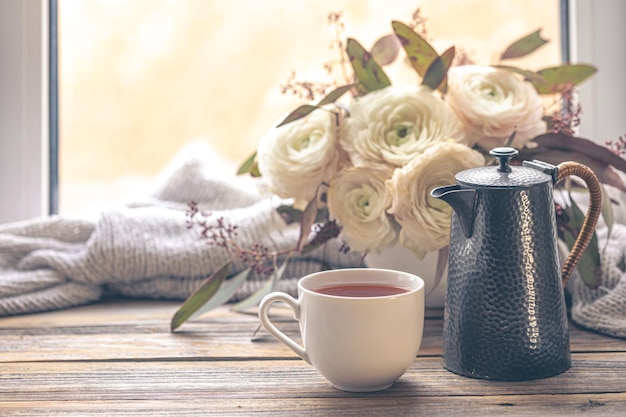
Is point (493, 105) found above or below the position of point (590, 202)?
above

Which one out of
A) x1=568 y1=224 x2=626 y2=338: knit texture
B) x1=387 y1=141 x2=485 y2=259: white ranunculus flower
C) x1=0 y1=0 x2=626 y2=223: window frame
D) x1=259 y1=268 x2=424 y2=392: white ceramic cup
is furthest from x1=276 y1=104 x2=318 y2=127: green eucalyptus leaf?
x1=0 y1=0 x2=626 y2=223: window frame

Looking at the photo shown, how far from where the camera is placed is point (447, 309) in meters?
0.72

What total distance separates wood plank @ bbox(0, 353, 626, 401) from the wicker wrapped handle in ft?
0.32

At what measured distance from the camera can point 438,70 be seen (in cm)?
85

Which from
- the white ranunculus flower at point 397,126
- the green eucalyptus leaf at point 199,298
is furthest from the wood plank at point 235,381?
the white ranunculus flower at point 397,126

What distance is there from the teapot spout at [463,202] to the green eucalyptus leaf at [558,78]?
30 centimetres

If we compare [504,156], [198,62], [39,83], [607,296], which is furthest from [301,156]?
[39,83]

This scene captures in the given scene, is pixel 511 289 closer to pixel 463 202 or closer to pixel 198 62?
pixel 463 202

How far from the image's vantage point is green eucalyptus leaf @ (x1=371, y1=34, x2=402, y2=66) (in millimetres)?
936

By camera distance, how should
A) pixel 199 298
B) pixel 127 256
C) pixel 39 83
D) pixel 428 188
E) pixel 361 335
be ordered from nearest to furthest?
pixel 361 335
pixel 428 188
pixel 199 298
pixel 127 256
pixel 39 83

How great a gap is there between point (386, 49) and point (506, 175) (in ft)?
1.05

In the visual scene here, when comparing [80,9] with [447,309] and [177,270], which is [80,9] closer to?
[177,270]

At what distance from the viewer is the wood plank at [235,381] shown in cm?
67

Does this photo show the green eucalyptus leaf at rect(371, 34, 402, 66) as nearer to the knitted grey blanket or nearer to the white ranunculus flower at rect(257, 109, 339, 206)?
the white ranunculus flower at rect(257, 109, 339, 206)
